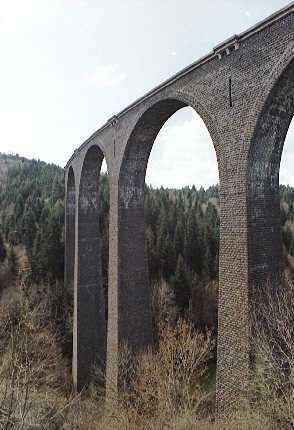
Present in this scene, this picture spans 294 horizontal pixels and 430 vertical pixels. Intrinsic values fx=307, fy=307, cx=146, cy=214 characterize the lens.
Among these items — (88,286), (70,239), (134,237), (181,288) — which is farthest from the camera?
(181,288)

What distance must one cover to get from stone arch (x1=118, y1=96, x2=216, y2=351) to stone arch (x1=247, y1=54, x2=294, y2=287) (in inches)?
163

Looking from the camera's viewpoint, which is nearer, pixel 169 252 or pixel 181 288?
pixel 181 288

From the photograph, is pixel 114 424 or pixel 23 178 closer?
pixel 114 424

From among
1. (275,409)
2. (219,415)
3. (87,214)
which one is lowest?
(219,415)

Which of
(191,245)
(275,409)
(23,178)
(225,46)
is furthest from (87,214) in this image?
(23,178)

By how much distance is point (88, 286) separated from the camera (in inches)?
547

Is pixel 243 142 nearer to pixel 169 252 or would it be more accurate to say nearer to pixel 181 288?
pixel 181 288

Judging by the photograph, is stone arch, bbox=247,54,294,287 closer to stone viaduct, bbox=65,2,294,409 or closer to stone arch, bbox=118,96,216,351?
stone viaduct, bbox=65,2,294,409

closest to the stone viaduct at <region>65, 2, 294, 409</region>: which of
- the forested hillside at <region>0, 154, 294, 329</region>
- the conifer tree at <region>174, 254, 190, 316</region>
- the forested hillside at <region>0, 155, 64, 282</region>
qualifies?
the forested hillside at <region>0, 154, 294, 329</region>

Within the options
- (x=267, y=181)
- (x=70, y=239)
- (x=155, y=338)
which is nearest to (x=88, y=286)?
(x=70, y=239)

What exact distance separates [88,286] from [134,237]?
Answer: 462cm

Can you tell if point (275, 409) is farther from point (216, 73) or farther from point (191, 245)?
point (191, 245)

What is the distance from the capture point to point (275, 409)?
5.28 m

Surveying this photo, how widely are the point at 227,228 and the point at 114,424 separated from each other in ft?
18.4
